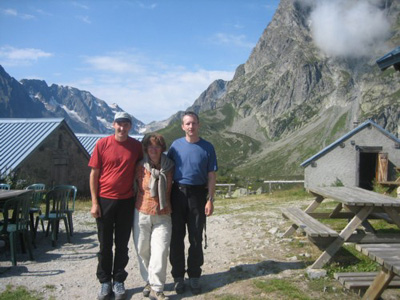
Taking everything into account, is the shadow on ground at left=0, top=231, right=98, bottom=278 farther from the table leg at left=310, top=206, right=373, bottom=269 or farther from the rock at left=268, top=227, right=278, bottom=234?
the table leg at left=310, top=206, right=373, bottom=269

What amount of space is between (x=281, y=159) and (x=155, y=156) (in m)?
133

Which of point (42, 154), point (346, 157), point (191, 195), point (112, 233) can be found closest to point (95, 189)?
point (112, 233)

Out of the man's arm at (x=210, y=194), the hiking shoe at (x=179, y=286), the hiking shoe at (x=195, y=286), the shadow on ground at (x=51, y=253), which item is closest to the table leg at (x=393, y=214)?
the man's arm at (x=210, y=194)

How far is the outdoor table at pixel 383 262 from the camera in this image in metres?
3.41

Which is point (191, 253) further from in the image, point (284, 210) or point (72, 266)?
point (284, 210)

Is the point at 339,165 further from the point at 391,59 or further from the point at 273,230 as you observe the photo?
the point at 391,59

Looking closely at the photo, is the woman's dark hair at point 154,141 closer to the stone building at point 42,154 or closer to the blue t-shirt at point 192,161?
the blue t-shirt at point 192,161

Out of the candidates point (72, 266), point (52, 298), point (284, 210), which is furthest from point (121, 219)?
point (284, 210)

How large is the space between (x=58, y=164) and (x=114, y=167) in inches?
694

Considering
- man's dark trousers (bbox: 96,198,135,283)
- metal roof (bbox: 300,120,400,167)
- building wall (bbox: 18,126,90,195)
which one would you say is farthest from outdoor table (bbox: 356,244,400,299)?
metal roof (bbox: 300,120,400,167)

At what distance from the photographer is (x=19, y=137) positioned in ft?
62.6

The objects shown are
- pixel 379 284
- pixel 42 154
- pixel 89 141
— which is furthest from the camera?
pixel 89 141

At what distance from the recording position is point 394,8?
573 feet

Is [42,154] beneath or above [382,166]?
above
